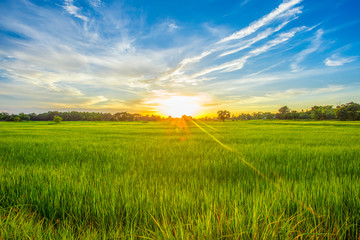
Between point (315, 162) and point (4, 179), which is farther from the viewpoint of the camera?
point (315, 162)

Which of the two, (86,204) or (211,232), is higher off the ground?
(211,232)

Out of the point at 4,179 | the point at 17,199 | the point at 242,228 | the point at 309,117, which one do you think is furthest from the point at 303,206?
the point at 309,117

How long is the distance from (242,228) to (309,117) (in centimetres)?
11444

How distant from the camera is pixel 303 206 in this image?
70.5 inches

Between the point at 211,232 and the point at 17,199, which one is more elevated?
the point at 211,232

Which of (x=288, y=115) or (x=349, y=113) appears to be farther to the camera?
(x=288, y=115)

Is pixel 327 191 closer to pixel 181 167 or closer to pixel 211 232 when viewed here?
pixel 211 232

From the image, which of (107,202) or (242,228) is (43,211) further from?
(242,228)

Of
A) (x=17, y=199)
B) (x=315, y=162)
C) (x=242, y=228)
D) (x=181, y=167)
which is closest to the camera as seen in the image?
(x=242, y=228)

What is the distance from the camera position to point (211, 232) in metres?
1.26

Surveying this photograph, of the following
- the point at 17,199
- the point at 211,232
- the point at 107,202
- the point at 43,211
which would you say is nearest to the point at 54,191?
the point at 43,211

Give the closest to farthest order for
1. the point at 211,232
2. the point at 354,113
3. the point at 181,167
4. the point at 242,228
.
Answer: the point at 211,232 → the point at 242,228 → the point at 181,167 → the point at 354,113

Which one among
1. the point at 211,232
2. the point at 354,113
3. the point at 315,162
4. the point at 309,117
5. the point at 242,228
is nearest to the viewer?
the point at 211,232

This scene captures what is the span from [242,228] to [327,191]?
174 centimetres
